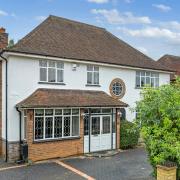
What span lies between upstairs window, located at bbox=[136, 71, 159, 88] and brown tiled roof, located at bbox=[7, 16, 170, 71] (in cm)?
61

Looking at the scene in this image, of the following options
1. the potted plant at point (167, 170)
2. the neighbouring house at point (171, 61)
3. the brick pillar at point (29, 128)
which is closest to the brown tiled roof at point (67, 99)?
the brick pillar at point (29, 128)

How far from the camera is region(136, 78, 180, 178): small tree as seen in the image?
31.3ft

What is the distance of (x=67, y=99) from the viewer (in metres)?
17.8

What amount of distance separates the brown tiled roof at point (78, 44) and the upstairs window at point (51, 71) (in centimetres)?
61

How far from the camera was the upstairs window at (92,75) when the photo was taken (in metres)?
20.0

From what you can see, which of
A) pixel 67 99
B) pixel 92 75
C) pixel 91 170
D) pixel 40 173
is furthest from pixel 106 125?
pixel 40 173

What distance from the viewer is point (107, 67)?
20.9 m

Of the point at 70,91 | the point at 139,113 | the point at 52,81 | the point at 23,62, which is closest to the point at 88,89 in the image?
the point at 70,91

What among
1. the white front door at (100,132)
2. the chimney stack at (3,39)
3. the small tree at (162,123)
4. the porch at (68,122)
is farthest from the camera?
the chimney stack at (3,39)

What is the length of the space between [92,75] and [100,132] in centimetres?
394

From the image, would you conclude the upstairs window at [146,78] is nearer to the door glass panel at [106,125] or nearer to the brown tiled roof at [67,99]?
the brown tiled roof at [67,99]

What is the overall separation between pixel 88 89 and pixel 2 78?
5702mm

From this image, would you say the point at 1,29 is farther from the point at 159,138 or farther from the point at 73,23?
the point at 159,138

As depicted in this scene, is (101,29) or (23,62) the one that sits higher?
(101,29)
